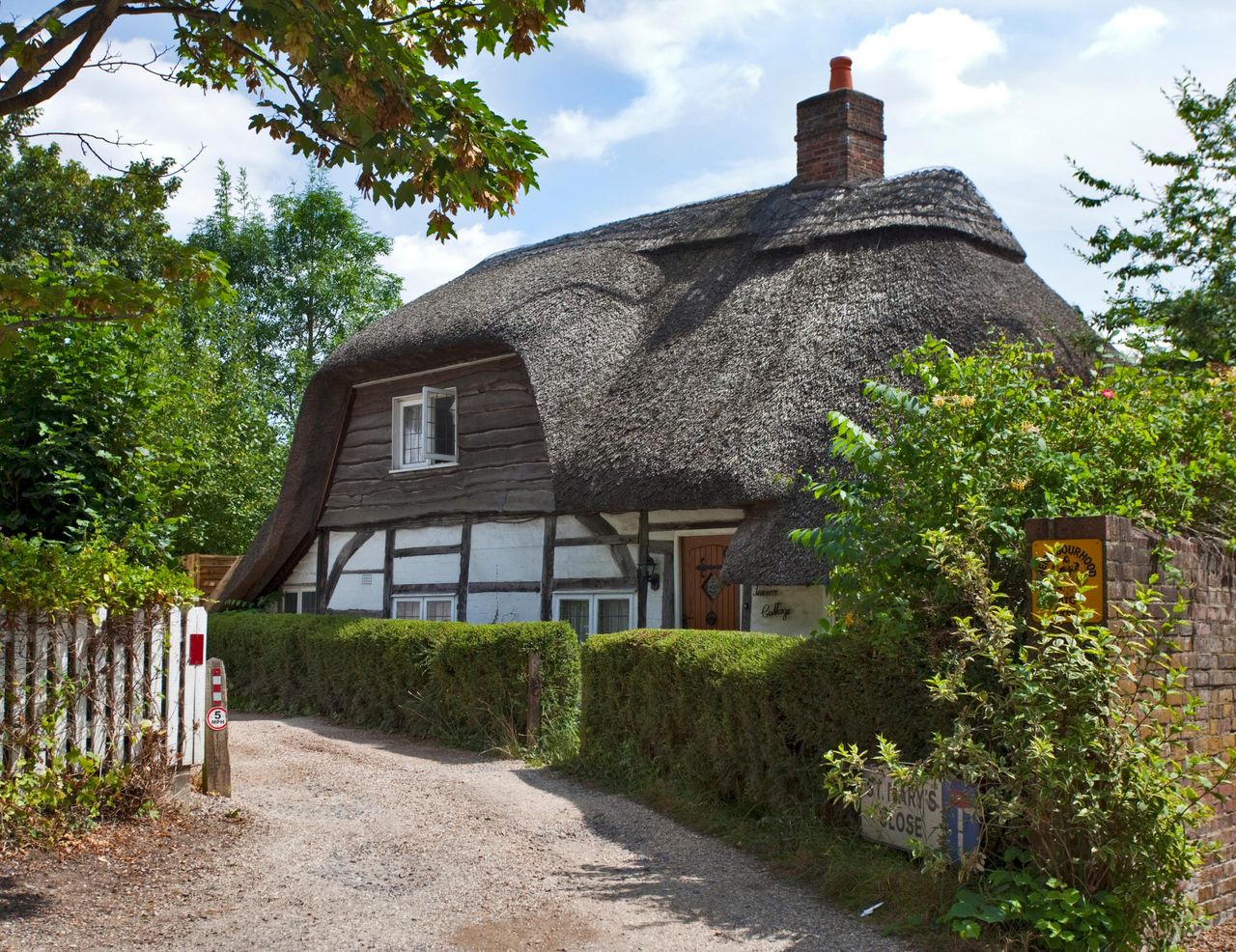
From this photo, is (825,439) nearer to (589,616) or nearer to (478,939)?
(589,616)

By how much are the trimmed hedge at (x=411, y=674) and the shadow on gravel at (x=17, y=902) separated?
4.79 metres

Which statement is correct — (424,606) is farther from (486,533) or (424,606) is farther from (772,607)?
(772,607)

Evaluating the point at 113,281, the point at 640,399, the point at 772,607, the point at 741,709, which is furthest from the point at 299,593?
the point at 741,709

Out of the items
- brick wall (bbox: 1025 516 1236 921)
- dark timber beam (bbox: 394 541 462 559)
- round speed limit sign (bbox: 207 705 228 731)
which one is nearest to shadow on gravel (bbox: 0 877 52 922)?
round speed limit sign (bbox: 207 705 228 731)

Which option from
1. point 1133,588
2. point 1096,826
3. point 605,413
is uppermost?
point 605,413

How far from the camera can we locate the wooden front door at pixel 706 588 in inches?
459

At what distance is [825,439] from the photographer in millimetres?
10258

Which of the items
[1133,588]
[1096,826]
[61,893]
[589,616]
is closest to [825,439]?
[589,616]

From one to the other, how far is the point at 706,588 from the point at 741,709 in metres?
4.83

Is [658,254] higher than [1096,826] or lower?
higher

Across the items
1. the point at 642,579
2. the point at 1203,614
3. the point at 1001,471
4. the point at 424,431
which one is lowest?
the point at 1203,614

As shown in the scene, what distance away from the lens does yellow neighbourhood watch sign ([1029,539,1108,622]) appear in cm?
499

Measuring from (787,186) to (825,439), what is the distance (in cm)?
560

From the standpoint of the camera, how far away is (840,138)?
14391 millimetres
